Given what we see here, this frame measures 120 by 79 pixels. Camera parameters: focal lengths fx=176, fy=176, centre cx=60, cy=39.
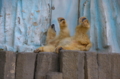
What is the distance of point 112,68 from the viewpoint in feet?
5.37

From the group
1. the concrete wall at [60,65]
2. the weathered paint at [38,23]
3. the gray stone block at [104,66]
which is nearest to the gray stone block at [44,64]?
the concrete wall at [60,65]

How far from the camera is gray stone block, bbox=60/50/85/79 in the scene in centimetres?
152

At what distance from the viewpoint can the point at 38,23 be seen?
8.02 feet

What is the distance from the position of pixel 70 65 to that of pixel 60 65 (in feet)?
0.33

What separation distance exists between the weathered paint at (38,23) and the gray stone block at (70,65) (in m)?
0.81

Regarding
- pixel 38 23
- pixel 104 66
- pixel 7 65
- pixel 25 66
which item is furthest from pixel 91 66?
pixel 38 23

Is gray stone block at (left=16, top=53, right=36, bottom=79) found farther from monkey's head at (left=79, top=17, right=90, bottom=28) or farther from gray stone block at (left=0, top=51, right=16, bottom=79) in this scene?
monkey's head at (left=79, top=17, right=90, bottom=28)

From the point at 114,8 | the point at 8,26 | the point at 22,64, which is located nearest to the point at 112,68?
the point at 22,64

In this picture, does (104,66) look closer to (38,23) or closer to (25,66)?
(25,66)

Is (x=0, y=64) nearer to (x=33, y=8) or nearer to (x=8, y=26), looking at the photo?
A: (x=8, y=26)

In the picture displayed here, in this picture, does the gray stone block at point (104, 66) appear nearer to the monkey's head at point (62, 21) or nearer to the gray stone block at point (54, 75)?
the gray stone block at point (54, 75)

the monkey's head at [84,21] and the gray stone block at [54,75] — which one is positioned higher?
the monkey's head at [84,21]

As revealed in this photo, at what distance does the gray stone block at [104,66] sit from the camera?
1.62 m

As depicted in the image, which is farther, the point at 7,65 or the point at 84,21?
the point at 84,21
